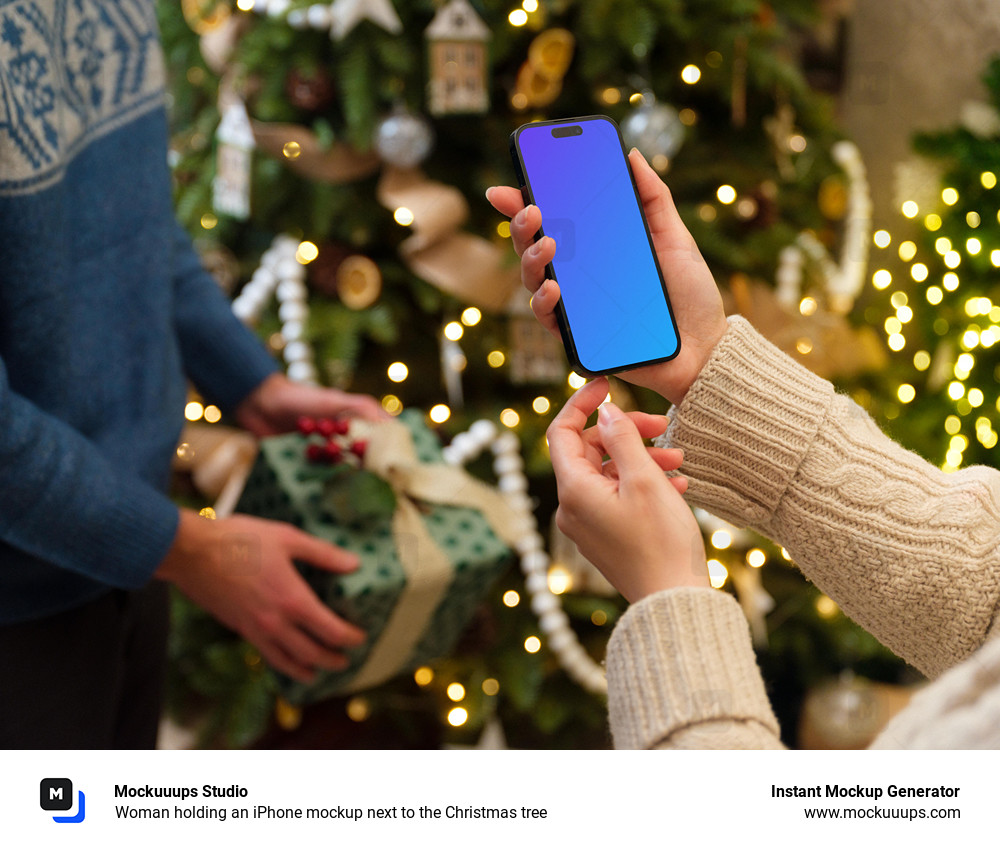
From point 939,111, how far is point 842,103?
4 centimetres

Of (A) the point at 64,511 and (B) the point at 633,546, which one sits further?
(A) the point at 64,511

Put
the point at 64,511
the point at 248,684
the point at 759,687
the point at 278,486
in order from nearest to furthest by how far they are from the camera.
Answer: the point at 759,687 → the point at 64,511 → the point at 278,486 → the point at 248,684

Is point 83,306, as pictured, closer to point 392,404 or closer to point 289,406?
point 289,406

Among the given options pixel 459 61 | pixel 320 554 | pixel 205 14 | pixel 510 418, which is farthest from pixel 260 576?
pixel 205 14

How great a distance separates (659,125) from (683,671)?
264 millimetres

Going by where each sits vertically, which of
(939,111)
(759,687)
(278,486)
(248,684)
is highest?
(939,111)

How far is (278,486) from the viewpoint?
523 mm

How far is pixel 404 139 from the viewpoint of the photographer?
0.63m

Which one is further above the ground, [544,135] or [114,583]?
[544,135]

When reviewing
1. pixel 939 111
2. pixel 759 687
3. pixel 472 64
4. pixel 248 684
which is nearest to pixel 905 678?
pixel 759 687

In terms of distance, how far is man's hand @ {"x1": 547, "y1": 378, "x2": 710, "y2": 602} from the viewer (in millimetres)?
265

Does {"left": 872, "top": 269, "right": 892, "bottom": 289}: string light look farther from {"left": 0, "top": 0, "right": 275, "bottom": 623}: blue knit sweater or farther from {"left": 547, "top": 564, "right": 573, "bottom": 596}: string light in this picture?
{"left": 0, "top": 0, "right": 275, "bottom": 623}: blue knit sweater

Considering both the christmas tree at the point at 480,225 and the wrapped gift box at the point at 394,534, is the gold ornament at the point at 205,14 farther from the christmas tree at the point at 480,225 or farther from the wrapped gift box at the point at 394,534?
the wrapped gift box at the point at 394,534
